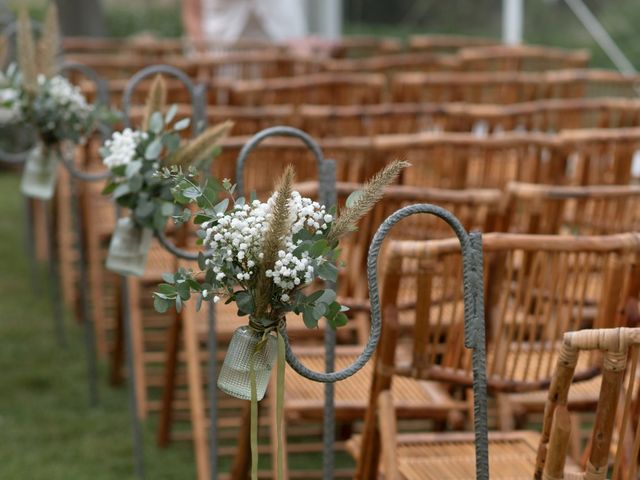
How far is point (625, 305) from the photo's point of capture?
8.40ft

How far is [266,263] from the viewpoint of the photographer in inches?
71.6

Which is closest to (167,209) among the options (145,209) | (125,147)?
(145,209)

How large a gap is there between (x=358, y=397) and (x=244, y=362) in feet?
3.97

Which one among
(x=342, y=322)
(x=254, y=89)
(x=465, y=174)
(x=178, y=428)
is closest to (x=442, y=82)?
(x=254, y=89)

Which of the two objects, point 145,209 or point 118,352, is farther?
point 118,352

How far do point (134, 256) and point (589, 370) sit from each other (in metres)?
1.14

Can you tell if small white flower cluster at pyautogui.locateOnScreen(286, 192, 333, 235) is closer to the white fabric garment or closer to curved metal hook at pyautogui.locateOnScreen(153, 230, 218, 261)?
curved metal hook at pyautogui.locateOnScreen(153, 230, 218, 261)

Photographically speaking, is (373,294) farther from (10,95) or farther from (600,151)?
(600,151)

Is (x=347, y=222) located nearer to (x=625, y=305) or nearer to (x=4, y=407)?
(x=625, y=305)

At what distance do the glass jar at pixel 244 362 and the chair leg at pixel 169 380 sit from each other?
195 centimetres

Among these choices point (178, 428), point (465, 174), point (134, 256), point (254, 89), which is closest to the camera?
A: point (134, 256)

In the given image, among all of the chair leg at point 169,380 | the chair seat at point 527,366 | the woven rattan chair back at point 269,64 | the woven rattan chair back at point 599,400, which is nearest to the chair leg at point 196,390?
the chair leg at point 169,380

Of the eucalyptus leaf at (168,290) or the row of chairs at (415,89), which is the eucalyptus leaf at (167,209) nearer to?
the eucalyptus leaf at (168,290)

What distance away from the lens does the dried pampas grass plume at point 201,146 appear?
2645 millimetres
